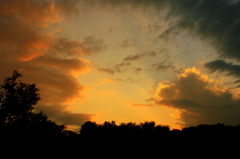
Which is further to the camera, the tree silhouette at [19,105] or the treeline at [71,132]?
the tree silhouette at [19,105]

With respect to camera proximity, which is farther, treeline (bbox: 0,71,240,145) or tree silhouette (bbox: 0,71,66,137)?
tree silhouette (bbox: 0,71,66,137)

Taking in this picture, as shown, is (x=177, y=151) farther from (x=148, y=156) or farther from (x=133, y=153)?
(x=133, y=153)

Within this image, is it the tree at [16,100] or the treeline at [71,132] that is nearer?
the treeline at [71,132]

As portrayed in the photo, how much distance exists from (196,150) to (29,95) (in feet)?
144

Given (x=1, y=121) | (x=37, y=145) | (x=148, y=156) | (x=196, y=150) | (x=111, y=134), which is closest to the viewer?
(x=196, y=150)

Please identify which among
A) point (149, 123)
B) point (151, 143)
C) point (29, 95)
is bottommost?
point (151, 143)

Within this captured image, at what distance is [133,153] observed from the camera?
22.1 metres

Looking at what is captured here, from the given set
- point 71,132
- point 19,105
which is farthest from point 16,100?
point 71,132

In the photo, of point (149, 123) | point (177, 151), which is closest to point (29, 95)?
point (149, 123)

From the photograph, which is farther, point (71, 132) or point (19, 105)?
point (19, 105)

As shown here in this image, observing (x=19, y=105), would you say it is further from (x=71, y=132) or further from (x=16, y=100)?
(x=71, y=132)

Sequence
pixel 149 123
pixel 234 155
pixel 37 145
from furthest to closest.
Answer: pixel 149 123, pixel 37 145, pixel 234 155

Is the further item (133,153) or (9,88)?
(9,88)

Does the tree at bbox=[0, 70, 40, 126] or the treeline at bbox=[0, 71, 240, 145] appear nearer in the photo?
the treeline at bbox=[0, 71, 240, 145]
